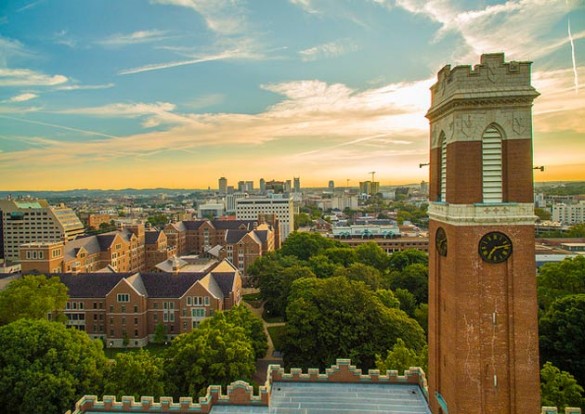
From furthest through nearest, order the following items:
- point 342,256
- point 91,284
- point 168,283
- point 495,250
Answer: point 342,256
point 91,284
point 168,283
point 495,250

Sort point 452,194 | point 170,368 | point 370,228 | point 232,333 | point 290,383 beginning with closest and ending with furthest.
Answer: point 452,194, point 290,383, point 170,368, point 232,333, point 370,228

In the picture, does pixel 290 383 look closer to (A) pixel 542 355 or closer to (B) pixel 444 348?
(B) pixel 444 348

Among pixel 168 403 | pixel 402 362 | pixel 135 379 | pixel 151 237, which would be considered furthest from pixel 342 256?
pixel 168 403

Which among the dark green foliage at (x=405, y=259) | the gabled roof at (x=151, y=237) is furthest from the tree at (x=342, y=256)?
the gabled roof at (x=151, y=237)

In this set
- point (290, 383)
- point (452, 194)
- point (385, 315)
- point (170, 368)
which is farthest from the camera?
point (385, 315)

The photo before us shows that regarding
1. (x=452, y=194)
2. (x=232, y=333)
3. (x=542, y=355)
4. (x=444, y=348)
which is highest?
(x=452, y=194)

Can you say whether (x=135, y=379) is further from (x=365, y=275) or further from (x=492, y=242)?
(x=365, y=275)

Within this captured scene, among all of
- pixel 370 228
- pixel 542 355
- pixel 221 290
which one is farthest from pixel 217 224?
pixel 542 355
